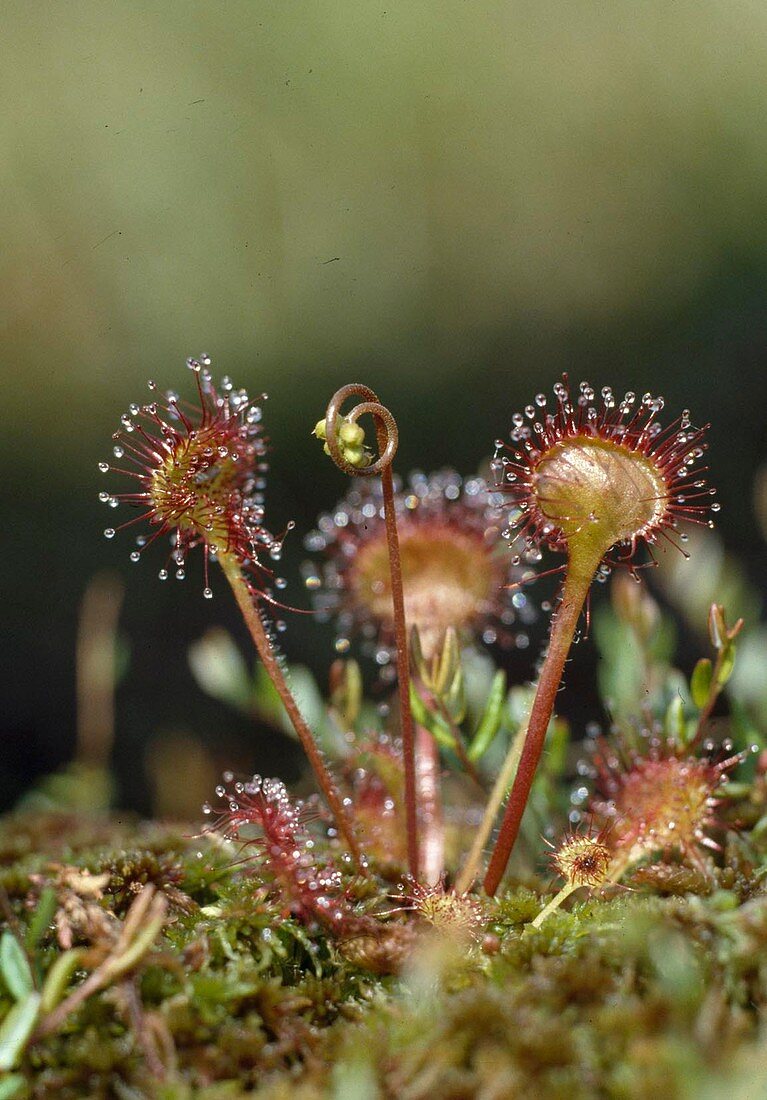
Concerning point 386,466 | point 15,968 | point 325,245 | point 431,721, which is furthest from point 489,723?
point 325,245

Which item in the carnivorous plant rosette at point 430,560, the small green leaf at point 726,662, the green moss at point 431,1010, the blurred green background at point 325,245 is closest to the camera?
the green moss at point 431,1010

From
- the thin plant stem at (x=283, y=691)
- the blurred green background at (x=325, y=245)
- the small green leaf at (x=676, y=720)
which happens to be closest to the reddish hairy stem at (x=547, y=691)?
the thin plant stem at (x=283, y=691)

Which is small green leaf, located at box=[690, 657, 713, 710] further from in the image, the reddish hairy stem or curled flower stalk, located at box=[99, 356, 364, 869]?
curled flower stalk, located at box=[99, 356, 364, 869]

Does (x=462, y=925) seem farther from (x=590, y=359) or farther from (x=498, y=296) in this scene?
(x=498, y=296)

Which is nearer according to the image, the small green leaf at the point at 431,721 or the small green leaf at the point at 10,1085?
the small green leaf at the point at 10,1085

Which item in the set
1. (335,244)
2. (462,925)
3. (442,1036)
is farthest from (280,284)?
(442,1036)

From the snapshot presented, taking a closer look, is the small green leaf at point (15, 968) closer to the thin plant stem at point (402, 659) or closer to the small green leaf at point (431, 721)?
the thin plant stem at point (402, 659)

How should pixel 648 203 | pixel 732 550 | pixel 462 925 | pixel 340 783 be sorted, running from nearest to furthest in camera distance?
1. pixel 462 925
2. pixel 340 783
3. pixel 732 550
4. pixel 648 203

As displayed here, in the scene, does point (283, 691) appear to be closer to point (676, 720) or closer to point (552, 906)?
point (552, 906)
